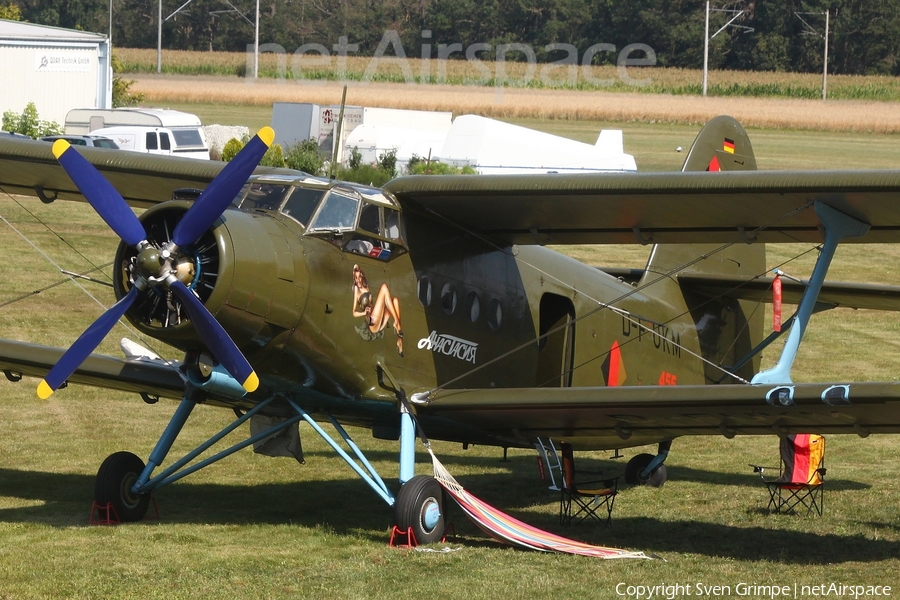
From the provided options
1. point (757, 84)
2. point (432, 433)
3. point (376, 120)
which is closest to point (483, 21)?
point (757, 84)

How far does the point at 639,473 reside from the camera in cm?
1340

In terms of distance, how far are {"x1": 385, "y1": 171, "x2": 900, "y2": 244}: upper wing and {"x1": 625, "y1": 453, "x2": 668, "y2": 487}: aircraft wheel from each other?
298cm

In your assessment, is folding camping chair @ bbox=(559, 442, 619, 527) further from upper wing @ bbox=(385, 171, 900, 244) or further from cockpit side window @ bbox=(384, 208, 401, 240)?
cockpit side window @ bbox=(384, 208, 401, 240)

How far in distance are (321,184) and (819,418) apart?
435 centimetres

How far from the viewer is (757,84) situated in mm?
74375

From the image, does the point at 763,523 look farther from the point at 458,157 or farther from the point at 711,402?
the point at 458,157

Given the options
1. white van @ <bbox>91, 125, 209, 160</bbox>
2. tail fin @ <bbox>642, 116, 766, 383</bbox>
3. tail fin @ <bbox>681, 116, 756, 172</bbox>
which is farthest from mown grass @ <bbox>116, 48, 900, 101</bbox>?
tail fin @ <bbox>642, 116, 766, 383</bbox>

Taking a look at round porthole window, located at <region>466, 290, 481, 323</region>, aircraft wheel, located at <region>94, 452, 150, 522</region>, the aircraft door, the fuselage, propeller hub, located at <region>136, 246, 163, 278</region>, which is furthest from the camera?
the aircraft door

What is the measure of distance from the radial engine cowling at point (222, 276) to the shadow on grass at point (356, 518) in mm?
2198

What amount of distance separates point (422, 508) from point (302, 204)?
2585mm

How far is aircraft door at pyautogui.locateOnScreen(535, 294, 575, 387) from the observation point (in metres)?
12.0

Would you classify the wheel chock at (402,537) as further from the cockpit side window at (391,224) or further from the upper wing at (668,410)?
the cockpit side window at (391,224)

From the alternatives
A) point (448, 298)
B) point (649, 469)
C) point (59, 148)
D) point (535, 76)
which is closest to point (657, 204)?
point (448, 298)

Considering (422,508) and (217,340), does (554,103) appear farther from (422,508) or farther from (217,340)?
(217,340)
